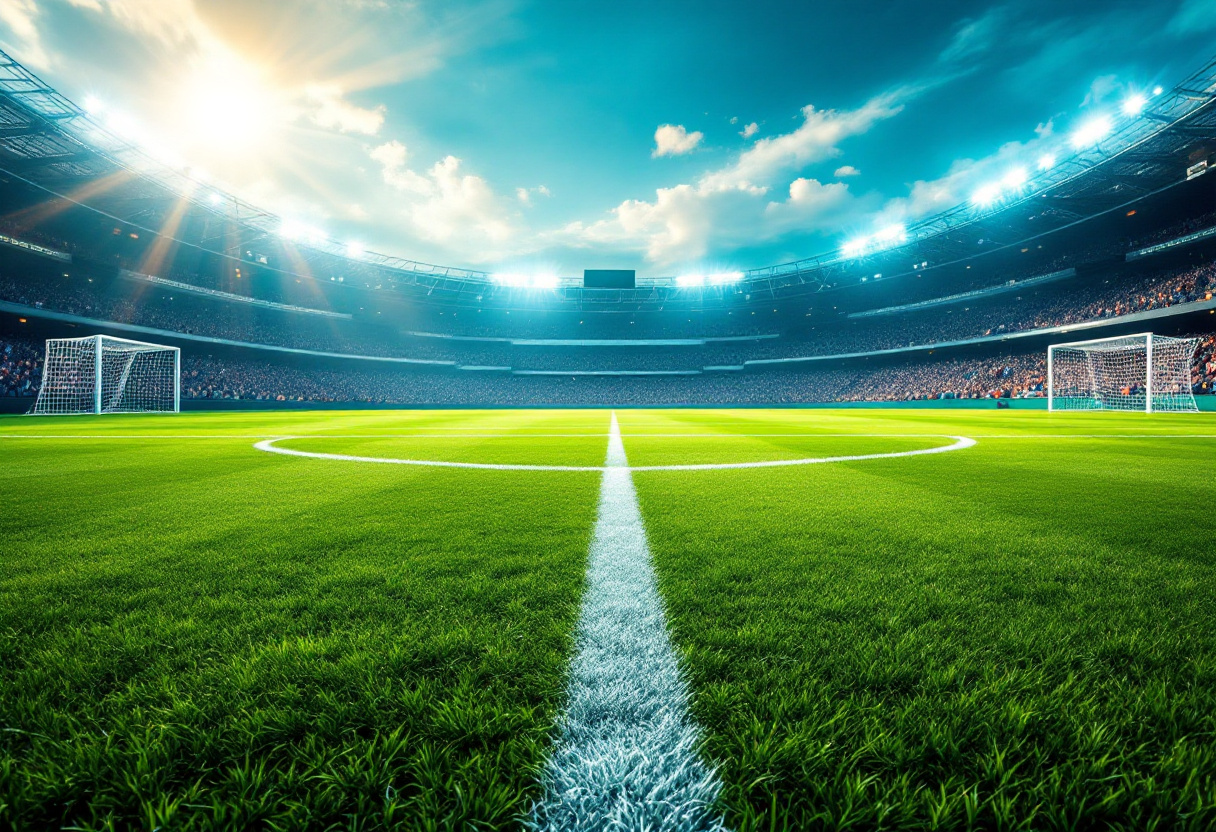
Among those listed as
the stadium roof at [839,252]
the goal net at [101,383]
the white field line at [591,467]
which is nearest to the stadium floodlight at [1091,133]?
the stadium roof at [839,252]

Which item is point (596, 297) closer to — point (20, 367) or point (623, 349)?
point (623, 349)

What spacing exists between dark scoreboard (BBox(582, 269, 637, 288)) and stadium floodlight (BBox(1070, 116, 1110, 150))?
29276 mm

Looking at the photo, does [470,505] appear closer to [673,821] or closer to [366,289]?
[673,821]

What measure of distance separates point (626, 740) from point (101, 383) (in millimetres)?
29840

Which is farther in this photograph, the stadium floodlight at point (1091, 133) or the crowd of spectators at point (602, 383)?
the crowd of spectators at point (602, 383)

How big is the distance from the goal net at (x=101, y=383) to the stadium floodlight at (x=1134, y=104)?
41.5m

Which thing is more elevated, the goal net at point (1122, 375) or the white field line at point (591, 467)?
the goal net at point (1122, 375)

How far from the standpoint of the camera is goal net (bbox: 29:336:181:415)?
21641 mm

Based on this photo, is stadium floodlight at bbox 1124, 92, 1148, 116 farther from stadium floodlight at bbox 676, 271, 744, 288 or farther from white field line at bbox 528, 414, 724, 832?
white field line at bbox 528, 414, 724, 832

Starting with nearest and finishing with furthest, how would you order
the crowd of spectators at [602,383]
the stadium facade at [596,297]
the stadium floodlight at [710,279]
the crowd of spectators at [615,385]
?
1. the stadium facade at [596,297]
2. the crowd of spectators at [602,383]
3. the crowd of spectators at [615,385]
4. the stadium floodlight at [710,279]

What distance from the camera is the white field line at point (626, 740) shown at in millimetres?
761

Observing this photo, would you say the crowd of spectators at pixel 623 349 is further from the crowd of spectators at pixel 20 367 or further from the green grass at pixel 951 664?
the green grass at pixel 951 664

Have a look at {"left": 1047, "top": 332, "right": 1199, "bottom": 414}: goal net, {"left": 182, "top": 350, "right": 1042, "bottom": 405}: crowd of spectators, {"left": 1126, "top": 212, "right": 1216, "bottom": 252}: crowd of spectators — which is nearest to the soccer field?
{"left": 1047, "top": 332, "right": 1199, "bottom": 414}: goal net

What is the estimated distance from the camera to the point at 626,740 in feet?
3.00
